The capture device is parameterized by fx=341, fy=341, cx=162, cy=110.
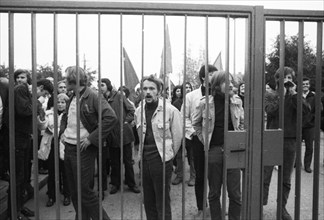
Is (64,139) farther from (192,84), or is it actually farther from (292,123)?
(192,84)

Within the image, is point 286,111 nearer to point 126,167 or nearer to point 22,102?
point 126,167

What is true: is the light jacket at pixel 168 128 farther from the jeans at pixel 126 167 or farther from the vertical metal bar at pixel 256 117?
the jeans at pixel 126 167

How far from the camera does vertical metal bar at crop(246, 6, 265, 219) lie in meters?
2.10

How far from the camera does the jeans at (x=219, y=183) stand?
11.2 feet

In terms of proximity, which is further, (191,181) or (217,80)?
(191,181)

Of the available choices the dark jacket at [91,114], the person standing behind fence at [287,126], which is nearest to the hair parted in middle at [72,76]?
the dark jacket at [91,114]

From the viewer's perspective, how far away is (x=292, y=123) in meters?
4.11

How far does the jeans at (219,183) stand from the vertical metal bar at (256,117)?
3.87 ft

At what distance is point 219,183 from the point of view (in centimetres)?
352

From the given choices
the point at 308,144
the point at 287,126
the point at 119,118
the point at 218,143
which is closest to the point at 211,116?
the point at 218,143

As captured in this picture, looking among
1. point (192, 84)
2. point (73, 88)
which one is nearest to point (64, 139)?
point (73, 88)

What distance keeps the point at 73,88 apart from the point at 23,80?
105 centimetres

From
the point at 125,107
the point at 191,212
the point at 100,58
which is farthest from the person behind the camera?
the point at 125,107

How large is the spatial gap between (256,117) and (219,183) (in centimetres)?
155
